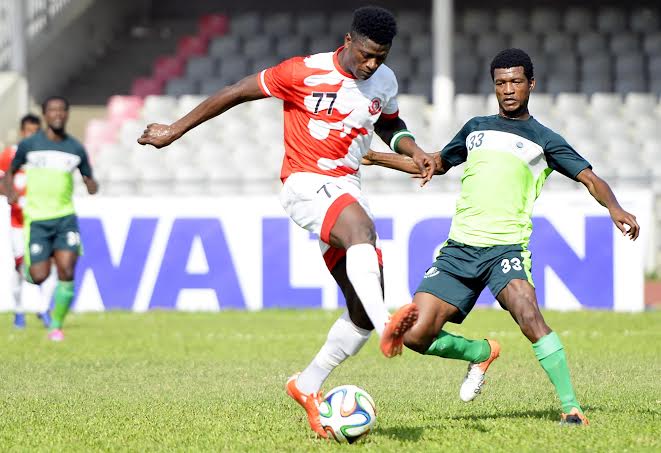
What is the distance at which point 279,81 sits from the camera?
6879 mm

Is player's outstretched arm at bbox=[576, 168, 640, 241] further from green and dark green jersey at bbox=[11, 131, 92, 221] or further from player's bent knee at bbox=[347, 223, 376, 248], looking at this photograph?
green and dark green jersey at bbox=[11, 131, 92, 221]

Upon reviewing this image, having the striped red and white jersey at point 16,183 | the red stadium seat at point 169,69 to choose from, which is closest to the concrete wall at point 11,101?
the red stadium seat at point 169,69

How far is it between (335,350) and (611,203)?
5.92 feet

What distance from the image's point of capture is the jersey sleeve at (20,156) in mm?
13281

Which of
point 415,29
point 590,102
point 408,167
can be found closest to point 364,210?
point 408,167

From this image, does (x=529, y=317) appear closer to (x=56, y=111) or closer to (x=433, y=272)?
(x=433, y=272)

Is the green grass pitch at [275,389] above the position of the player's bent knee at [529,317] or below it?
below

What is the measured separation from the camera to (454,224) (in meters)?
7.54

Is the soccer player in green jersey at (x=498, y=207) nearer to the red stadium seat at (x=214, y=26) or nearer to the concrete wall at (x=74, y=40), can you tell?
the concrete wall at (x=74, y=40)

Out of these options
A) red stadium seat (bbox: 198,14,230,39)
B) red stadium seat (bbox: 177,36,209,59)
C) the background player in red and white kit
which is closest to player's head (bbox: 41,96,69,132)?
the background player in red and white kit

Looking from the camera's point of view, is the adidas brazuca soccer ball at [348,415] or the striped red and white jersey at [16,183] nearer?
the adidas brazuca soccer ball at [348,415]

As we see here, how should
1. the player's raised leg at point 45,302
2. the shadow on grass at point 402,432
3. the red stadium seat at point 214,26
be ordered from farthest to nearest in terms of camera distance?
1. the red stadium seat at point 214,26
2. the player's raised leg at point 45,302
3. the shadow on grass at point 402,432

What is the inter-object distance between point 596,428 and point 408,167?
197 cm

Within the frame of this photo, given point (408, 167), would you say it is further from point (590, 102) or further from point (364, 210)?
point (590, 102)
